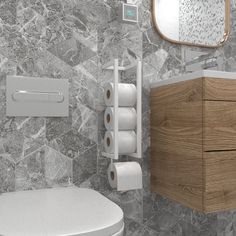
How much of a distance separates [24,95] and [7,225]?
665mm

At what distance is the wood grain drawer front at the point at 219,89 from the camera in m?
1.18

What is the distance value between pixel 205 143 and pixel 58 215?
24.2 inches

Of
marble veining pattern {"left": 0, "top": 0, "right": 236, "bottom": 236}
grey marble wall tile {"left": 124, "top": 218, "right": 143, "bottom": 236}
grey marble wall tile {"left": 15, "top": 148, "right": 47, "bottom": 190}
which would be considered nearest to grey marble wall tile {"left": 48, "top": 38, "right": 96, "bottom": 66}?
marble veining pattern {"left": 0, "top": 0, "right": 236, "bottom": 236}

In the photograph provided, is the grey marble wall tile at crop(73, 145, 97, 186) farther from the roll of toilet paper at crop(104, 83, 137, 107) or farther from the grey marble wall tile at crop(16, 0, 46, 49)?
the grey marble wall tile at crop(16, 0, 46, 49)

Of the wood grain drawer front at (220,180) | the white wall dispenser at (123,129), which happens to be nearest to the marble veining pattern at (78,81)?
the white wall dispenser at (123,129)

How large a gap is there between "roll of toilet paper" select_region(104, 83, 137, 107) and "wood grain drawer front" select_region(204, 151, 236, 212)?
0.45m

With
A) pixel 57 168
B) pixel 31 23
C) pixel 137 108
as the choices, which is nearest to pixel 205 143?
pixel 137 108

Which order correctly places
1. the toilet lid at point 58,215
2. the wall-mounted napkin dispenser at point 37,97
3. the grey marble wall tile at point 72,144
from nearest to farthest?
the toilet lid at point 58,215
the wall-mounted napkin dispenser at point 37,97
the grey marble wall tile at point 72,144

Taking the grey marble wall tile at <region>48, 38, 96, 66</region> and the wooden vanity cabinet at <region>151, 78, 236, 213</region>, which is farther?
the grey marble wall tile at <region>48, 38, 96, 66</region>

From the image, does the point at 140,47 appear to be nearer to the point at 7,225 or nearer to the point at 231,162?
the point at 231,162

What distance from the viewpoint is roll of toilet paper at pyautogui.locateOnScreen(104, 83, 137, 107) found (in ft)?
4.64

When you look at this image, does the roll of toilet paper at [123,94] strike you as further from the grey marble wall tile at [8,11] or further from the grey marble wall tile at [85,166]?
the grey marble wall tile at [8,11]

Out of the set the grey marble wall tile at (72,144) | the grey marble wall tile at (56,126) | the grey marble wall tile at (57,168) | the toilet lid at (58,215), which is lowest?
the toilet lid at (58,215)

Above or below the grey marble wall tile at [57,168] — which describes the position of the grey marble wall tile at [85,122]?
above
